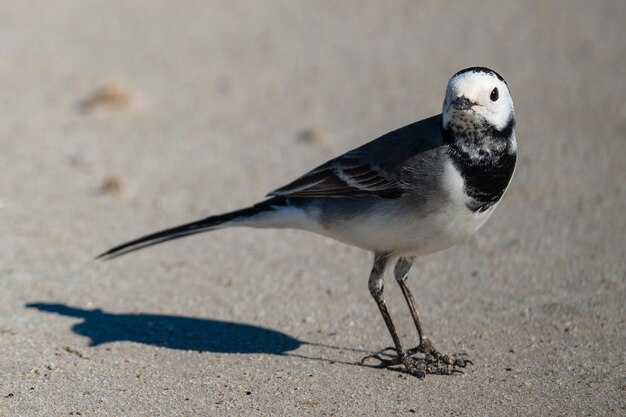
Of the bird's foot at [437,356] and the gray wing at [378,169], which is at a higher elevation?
the gray wing at [378,169]

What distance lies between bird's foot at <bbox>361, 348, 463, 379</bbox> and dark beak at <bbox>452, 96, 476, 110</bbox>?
1.53 m

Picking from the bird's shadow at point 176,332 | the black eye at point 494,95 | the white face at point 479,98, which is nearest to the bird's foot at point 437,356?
the bird's shadow at point 176,332

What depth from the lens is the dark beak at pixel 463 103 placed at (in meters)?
5.29

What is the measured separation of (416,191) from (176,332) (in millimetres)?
1985

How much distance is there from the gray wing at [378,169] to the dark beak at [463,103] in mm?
289

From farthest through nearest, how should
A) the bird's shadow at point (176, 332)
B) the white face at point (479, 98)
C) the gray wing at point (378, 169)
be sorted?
the bird's shadow at point (176, 332) < the gray wing at point (378, 169) < the white face at point (479, 98)

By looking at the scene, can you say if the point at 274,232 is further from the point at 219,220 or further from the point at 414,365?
the point at 414,365

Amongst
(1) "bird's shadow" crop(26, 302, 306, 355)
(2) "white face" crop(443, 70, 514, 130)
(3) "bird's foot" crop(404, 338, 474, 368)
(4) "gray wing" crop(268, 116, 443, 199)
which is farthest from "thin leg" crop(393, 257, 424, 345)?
(2) "white face" crop(443, 70, 514, 130)

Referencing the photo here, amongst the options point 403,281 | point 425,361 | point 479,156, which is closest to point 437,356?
point 425,361

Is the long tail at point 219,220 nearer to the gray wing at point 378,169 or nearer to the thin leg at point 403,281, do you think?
the gray wing at point 378,169

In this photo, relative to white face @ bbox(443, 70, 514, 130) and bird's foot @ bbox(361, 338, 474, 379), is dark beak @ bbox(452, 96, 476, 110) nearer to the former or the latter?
white face @ bbox(443, 70, 514, 130)

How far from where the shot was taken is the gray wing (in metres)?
5.61

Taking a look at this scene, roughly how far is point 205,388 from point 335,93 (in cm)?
589

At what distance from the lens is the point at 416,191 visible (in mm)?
5520
